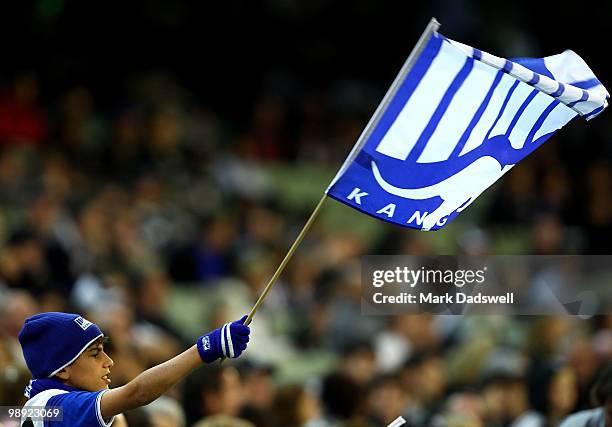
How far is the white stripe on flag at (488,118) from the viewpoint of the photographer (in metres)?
5.23

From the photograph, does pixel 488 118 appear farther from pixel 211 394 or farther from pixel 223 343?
pixel 211 394

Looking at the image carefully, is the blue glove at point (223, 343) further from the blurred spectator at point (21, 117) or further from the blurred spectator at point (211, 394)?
the blurred spectator at point (21, 117)

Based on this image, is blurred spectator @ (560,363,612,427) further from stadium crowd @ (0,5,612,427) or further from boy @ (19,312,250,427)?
boy @ (19,312,250,427)

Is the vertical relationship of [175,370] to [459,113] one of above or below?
below

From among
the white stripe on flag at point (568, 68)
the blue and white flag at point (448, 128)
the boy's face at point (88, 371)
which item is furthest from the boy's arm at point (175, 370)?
the white stripe on flag at point (568, 68)

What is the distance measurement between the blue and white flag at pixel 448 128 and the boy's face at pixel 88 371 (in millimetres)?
1026

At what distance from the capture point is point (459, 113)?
205 inches

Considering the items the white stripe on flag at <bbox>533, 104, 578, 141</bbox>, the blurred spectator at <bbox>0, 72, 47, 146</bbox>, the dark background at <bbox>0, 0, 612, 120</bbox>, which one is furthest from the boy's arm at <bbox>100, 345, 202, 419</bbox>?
the dark background at <bbox>0, 0, 612, 120</bbox>

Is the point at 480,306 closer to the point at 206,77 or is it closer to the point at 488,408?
the point at 488,408

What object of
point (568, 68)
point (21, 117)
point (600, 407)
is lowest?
point (600, 407)

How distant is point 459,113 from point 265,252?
6336 mm

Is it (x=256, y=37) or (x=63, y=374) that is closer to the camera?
(x=63, y=374)

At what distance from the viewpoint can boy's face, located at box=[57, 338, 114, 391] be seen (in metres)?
4.93

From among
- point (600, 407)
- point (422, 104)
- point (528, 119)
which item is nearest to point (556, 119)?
point (528, 119)
